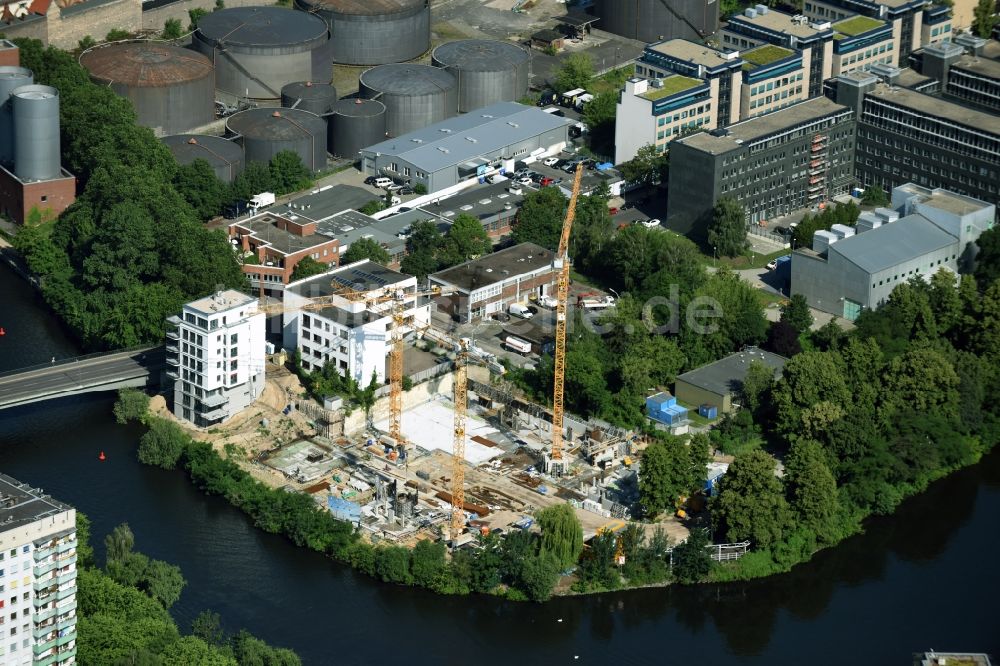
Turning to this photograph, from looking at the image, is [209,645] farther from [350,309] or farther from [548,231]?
[548,231]

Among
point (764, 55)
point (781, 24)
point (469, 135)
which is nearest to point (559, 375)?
point (469, 135)

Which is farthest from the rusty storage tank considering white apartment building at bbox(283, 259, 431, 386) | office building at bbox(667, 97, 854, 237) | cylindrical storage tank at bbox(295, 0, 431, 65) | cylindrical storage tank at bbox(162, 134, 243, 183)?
office building at bbox(667, 97, 854, 237)

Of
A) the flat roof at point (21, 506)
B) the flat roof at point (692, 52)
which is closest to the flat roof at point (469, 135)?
the flat roof at point (692, 52)

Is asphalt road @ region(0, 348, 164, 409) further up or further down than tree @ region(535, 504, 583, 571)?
further up

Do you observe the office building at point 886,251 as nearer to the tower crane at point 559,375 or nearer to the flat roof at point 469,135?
the tower crane at point 559,375

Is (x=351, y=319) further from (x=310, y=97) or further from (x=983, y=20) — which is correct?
(x=983, y=20)

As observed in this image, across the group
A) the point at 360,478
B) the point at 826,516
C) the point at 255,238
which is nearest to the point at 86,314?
the point at 255,238

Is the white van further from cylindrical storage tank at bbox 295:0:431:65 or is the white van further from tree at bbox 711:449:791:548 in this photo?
cylindrical storage tank at bbox 295:0:431:65
